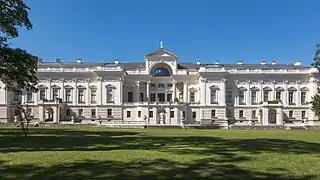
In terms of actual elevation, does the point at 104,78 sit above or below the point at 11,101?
above

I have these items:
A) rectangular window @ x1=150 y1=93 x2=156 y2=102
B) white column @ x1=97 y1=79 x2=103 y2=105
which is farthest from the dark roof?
rectangular window @ x1=150 y1=93 x2=156 y2=102

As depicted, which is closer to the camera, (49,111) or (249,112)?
(49,111)

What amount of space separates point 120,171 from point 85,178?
136 cm

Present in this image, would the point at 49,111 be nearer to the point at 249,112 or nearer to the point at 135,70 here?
the point at 135,70

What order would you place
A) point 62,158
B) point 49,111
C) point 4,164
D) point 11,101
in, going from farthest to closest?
1. point 11,101
2. point 49,111
3. point 62,158
4. point 4,164

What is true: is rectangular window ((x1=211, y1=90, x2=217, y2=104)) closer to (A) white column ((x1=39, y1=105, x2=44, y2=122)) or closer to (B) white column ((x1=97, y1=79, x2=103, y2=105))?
(B) white column ((x1=97, y1=79, x2=103, y2=105))

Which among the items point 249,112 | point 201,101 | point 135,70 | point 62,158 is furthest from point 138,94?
point 62,158

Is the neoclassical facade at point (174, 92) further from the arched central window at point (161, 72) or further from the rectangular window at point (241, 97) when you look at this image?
the arched central window at point (161, 72)

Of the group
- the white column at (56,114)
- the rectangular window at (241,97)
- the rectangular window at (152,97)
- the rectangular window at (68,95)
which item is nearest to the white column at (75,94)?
the rectangular window at (68,95)

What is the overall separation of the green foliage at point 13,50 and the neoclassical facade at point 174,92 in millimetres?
48761

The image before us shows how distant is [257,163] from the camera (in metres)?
13.5

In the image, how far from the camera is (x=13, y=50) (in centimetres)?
2428

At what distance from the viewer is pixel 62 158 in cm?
1436

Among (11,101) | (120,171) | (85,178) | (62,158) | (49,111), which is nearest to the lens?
(85,178)
